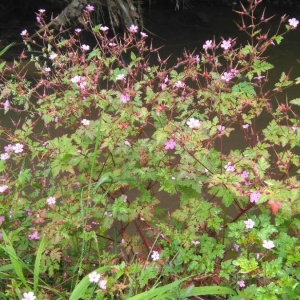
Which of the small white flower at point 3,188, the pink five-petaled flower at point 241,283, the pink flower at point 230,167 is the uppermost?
the small white flower at point 3,188

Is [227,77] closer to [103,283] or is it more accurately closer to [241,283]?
[241,283]

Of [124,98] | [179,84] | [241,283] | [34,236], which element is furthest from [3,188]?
[241,283]

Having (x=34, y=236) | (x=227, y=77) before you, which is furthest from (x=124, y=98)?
(x=34, y=236)

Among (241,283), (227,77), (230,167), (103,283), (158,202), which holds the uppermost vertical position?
(227,77)

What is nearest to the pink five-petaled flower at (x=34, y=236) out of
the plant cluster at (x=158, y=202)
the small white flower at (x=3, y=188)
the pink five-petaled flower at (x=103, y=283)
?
the plant cluster at (x=158, y=202)

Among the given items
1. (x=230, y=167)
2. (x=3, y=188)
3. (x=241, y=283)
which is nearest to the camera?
(x=230, y=167)

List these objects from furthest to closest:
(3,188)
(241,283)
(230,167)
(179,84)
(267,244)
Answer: (179,84)
(3,188)
(241,283)
(230,167)
(267,244)

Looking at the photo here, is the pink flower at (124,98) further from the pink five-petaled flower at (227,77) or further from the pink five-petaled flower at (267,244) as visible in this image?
the pink five-petaled flower at (267,244)

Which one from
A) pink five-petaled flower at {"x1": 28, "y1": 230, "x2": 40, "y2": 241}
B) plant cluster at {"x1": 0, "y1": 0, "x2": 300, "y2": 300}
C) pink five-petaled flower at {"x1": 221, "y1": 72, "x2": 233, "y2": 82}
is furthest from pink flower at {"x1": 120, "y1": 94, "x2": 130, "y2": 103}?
pink five-petaled flower at {"x1": 28, "y1": 230, "x2": 40, "y2": 241}

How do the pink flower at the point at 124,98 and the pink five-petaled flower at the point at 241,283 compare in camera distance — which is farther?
the pink flower at the point at 124,98

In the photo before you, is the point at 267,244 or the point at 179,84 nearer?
the point at 267,244

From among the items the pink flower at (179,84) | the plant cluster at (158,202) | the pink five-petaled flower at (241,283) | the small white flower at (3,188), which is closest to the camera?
the plant cluster at (158,202)

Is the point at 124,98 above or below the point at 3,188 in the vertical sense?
above

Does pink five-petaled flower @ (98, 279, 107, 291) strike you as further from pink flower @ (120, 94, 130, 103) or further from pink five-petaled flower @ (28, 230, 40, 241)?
pink flower @ (120, 94, 130, 103)
